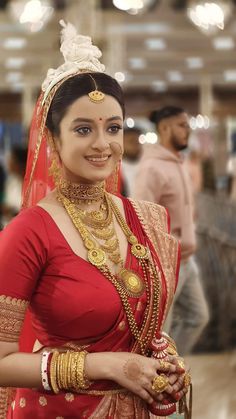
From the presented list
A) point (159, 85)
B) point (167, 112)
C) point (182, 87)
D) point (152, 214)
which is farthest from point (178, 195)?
point (182, 87)

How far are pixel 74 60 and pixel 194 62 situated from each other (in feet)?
66.8

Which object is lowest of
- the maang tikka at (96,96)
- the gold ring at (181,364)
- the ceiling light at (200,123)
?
the gold ring at (181,364)

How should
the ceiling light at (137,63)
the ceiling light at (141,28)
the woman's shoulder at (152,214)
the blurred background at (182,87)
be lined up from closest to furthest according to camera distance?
the woman's shoulder at (152,214)
the blurred background at (182,87)
the ceiling light at (141,28)
the ceiling light at (137,63)

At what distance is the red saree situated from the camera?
199 centimetres

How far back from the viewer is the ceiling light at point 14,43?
18328 millimetres

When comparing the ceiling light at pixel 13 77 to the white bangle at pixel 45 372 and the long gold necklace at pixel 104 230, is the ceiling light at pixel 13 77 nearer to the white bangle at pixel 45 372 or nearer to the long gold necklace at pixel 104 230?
the long gold necklace at pixel 104 230

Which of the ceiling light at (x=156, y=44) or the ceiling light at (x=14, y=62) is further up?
the ceiling light at (x=14, y=62)

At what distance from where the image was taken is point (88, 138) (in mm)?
2121

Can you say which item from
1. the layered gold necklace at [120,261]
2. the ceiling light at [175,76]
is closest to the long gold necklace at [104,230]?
the layered gold necklace at [120,261]

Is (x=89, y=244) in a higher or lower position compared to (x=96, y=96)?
lower

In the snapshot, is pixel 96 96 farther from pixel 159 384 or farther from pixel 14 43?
pixel 14 43

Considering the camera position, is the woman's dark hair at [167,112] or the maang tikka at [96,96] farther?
the woman's dark hair at [167,112]

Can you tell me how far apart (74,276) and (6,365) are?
9.5 inches

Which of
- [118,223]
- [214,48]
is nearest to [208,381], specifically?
[118,223]
